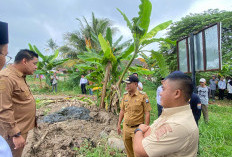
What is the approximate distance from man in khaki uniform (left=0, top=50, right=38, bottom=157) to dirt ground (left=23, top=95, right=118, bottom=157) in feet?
2.96

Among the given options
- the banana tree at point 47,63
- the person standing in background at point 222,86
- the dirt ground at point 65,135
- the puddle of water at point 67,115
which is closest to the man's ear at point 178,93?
the dirt ground at point 65,135

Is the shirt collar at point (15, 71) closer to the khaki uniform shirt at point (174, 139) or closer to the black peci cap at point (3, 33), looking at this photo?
the black peci cap at point (3, 33)

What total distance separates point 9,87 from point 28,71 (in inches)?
17.3

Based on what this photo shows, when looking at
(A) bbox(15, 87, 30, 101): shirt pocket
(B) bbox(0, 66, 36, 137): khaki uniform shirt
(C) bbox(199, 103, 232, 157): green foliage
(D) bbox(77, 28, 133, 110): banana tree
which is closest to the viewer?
(B) bbox(0, 66, 36, 137): khaki uniform shirt

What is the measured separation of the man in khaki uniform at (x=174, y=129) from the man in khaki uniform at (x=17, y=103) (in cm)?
153

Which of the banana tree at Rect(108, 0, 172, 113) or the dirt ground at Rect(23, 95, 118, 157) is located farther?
the banana tree at Rect(108, 0, 172, 113)

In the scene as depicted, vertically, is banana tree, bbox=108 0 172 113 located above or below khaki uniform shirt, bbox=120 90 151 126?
above

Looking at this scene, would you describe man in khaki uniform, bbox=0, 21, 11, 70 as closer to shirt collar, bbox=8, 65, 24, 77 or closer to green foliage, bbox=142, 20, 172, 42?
shirt collar, bbox=8, 65, 24, 77

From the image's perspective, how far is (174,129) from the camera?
3.46 feet

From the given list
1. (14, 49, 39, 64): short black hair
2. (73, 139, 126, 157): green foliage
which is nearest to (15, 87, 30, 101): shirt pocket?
(14, 49, 39, 64): short black hair

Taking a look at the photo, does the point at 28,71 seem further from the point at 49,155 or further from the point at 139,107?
the point at 139,107

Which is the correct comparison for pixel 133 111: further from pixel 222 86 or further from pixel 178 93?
pixel 222 86

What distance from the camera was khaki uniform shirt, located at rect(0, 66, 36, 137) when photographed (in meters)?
1.79

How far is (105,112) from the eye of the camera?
4859mm
